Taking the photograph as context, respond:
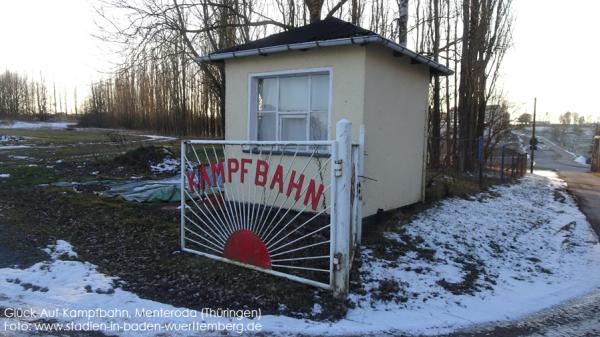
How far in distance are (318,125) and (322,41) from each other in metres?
1.44

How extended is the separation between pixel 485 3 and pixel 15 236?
1835 centimetres

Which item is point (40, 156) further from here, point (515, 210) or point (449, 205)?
point (515, 210)

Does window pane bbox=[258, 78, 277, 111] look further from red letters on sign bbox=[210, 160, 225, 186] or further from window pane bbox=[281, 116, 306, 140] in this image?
red letters on sign bbox=[210, 160, 225, 186]

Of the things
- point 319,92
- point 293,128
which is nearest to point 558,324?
point 319,92

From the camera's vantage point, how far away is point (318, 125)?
287 inches

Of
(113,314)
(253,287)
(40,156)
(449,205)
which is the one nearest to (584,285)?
(449,205)

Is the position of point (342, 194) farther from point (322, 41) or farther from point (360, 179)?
point (322, 41)

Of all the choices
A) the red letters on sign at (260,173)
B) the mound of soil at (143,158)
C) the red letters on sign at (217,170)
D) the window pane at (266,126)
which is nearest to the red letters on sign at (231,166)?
the red letters on sign at (217,170)

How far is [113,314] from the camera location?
12.9 feet

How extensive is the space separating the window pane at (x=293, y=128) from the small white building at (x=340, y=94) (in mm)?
18

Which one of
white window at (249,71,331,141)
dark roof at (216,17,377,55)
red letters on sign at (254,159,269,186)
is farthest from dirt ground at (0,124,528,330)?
dark roof at (216,17,377,55)

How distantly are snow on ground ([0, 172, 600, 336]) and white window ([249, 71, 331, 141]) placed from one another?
7.61ft

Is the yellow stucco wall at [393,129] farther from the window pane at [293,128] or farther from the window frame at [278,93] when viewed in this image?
the window pane at [293,128]

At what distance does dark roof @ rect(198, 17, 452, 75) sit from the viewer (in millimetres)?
6355
